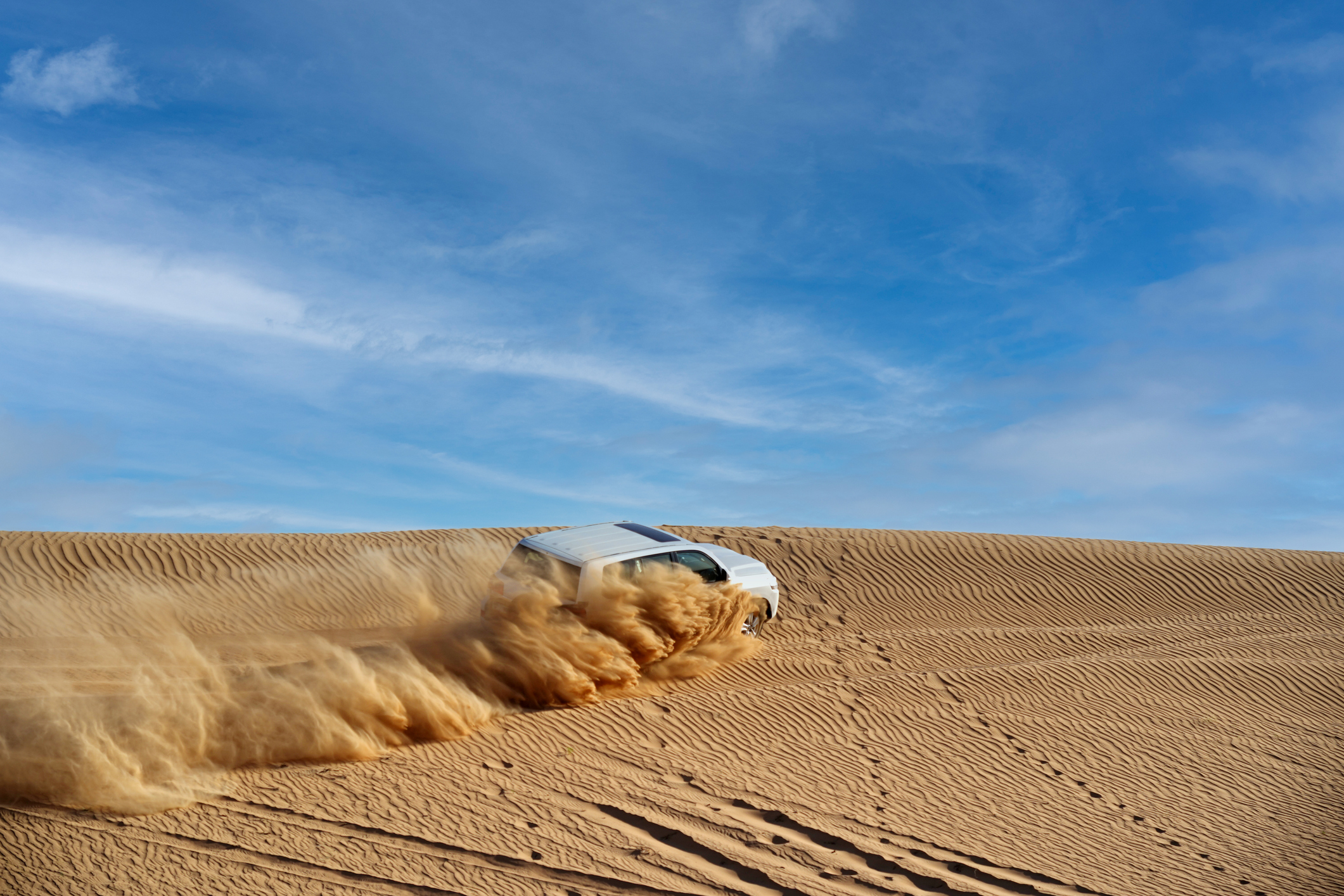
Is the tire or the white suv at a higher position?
the white suv

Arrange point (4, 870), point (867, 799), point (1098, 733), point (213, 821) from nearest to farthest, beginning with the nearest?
point (4, 870) → point (213, 821) → point (867, 799) → point (1098, 733)

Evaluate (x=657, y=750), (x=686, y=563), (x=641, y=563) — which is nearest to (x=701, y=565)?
(x=686, y=563)

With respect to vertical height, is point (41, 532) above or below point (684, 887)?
above

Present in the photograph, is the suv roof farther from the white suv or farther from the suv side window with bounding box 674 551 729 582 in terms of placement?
the suv side window with bounding box 674 551 729 582

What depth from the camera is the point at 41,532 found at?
56.0 ft

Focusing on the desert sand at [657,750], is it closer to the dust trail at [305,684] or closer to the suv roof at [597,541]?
the dust trail at [305,684]

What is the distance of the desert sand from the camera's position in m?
6.30

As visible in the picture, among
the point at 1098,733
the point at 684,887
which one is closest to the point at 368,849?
the point at 684,887

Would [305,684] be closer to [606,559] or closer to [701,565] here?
[606,559]

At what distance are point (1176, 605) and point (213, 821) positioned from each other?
16.8m

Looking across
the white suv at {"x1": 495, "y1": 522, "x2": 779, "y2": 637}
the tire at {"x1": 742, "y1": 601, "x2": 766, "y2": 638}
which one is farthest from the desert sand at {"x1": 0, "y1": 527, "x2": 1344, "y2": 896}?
the white suv at {"x1": 495, "y1": 522, "x2": 779, "y2": 637}

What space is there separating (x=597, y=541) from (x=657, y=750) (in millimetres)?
2685

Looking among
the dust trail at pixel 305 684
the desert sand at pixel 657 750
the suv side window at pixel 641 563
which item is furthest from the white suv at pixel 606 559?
the desert sand at pixel 657 750

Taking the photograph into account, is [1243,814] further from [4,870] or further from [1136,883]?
[4,870]
